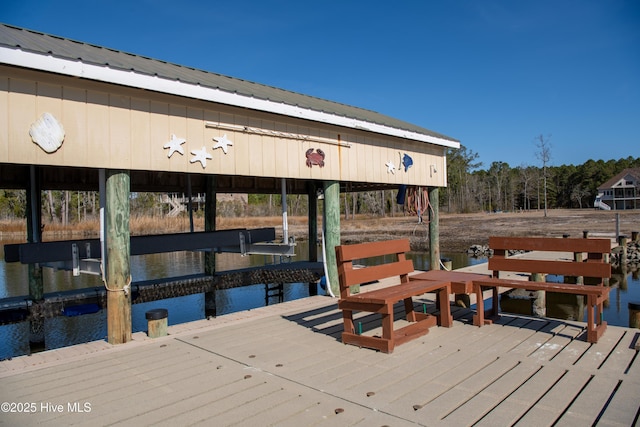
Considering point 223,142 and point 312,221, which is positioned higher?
point 223,142

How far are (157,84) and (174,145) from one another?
807 millimetres

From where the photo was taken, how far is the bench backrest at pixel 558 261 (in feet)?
17.4

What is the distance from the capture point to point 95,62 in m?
4.90

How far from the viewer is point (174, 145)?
588 cm

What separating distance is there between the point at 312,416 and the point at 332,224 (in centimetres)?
492

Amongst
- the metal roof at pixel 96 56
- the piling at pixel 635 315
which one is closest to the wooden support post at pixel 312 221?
the metal roof at pixel 96 56

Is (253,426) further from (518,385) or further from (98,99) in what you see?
(98,99)

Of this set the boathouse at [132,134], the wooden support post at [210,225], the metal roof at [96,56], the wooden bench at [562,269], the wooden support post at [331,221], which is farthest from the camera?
the wooden support post at [210,225]

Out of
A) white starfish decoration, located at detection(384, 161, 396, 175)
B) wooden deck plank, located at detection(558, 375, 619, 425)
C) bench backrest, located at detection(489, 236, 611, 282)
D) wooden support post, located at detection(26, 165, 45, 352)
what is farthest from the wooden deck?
white starfish decoration, located at detection(384, 161, 396, 175)

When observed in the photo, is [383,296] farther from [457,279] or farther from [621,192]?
[621,192]

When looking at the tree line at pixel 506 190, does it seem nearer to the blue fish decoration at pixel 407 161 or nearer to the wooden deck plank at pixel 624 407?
the blue fish decoration at pixel 407 161

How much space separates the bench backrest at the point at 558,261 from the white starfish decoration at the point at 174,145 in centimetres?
438

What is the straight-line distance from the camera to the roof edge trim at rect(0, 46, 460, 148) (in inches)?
176

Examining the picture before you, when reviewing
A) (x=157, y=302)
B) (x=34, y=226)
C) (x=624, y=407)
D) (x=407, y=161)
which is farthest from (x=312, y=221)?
(x=624, y=407)
